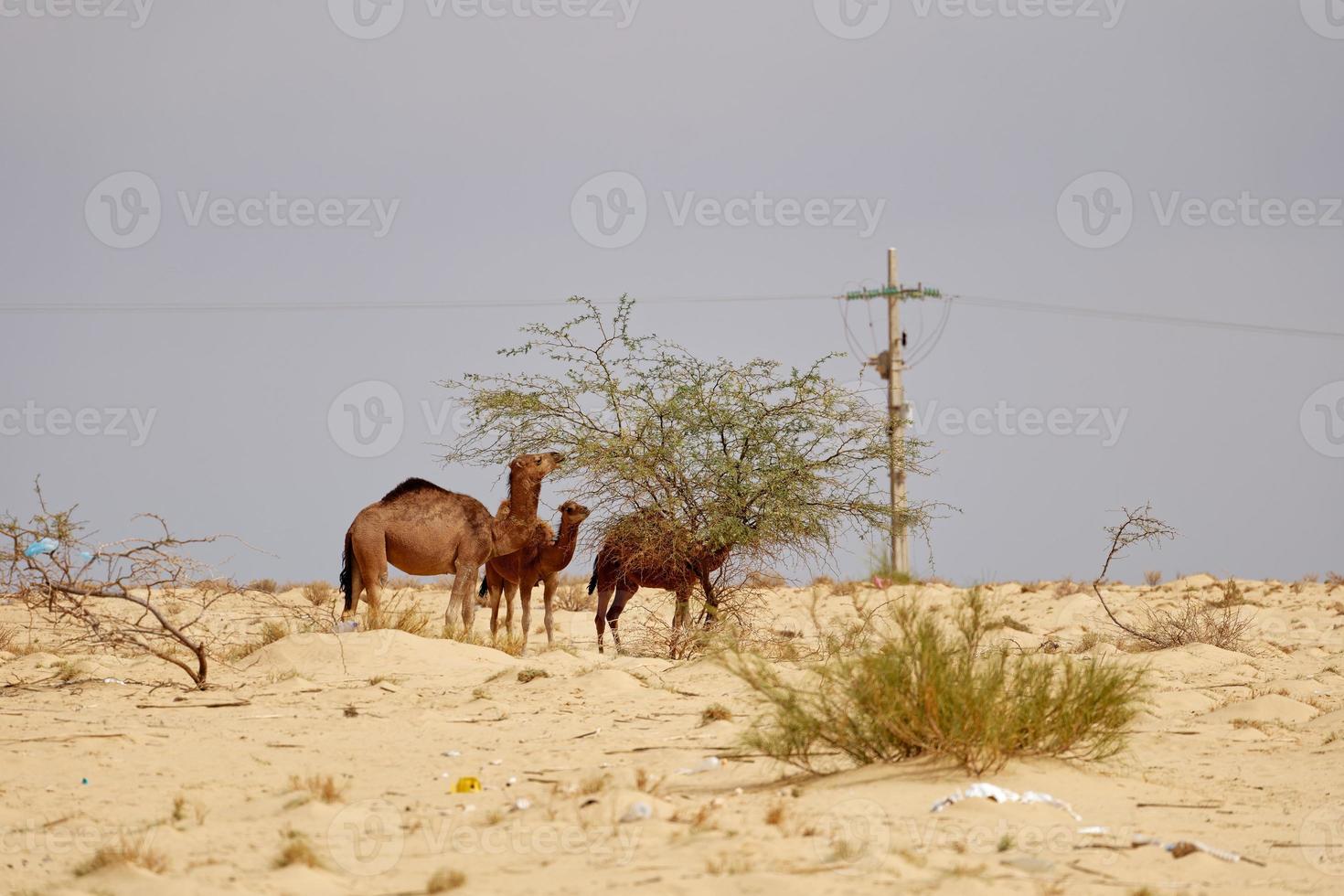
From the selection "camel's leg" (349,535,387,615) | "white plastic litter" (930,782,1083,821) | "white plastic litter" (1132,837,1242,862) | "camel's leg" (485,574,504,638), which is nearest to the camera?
"white plastic litter" (1132,837,1242,862)

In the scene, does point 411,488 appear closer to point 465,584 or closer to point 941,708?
point 465,584

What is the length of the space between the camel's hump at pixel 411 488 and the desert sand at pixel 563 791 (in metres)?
3.80

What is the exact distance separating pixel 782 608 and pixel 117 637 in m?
15.8

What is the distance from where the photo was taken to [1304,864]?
6.52 metres

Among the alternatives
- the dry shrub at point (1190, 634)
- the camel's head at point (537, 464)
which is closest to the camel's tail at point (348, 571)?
the camel's head at point (537, 464)

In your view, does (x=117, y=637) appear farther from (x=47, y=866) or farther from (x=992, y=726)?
(x=992, y=726)

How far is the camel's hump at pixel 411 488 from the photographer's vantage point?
17.5 m

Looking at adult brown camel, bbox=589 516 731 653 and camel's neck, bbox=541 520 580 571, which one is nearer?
adult brown camel, bbox=589 516 731 653

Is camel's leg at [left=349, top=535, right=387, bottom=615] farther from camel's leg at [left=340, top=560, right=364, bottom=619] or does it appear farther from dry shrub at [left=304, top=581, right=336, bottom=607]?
dry shrub at [left=304, top=581, right=336, bottom=607]

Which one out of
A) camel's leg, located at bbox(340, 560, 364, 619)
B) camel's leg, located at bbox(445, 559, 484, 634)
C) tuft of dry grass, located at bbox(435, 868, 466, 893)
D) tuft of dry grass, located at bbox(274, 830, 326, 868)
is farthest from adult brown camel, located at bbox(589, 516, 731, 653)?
tuft of dry grass, located at bbox(435, 868, 466, 893)

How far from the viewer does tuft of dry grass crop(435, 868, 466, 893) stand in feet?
19.0

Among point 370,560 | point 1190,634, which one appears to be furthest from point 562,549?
point 1190,634

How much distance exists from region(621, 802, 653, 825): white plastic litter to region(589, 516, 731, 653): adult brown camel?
9.10 meters

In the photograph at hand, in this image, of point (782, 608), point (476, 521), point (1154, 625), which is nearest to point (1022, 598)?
point (782, 608)
